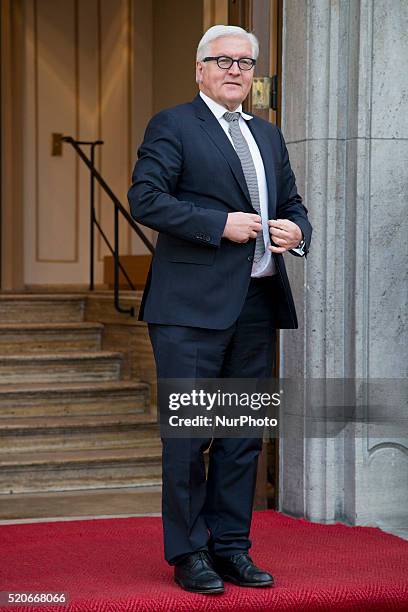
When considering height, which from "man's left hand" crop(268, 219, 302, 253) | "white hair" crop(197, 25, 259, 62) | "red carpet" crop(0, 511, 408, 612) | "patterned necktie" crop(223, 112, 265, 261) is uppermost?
"white hair" crop(197, 25, 259, 62)

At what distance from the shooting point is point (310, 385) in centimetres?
414

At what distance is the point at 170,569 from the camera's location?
3346mm

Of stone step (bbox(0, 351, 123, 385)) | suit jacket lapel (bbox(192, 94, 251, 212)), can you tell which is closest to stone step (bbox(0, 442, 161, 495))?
stone step (bbox(0, 351, 123, 385))

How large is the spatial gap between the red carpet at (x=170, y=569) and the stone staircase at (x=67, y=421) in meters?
0.66

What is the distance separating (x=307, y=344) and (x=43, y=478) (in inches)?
66.3

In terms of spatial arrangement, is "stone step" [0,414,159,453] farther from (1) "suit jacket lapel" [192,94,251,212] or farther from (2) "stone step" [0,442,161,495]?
(1) "suit jacket lapel" [192,94,251,212]

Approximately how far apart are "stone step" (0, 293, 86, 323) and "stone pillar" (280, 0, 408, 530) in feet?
9.73

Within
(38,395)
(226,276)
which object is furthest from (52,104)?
(226,276)

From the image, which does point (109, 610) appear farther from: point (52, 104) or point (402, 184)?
point (52, 104)

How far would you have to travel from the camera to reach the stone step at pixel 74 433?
5.45 meters

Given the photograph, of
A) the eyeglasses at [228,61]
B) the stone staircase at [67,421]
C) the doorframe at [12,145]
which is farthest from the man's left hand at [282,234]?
the doorframe at [12,145]

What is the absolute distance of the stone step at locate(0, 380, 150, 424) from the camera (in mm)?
5750

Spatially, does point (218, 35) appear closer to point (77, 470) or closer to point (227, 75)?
point (227, 75)

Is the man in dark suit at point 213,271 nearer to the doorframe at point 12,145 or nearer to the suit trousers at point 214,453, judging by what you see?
the suit trousers at point 214,453
